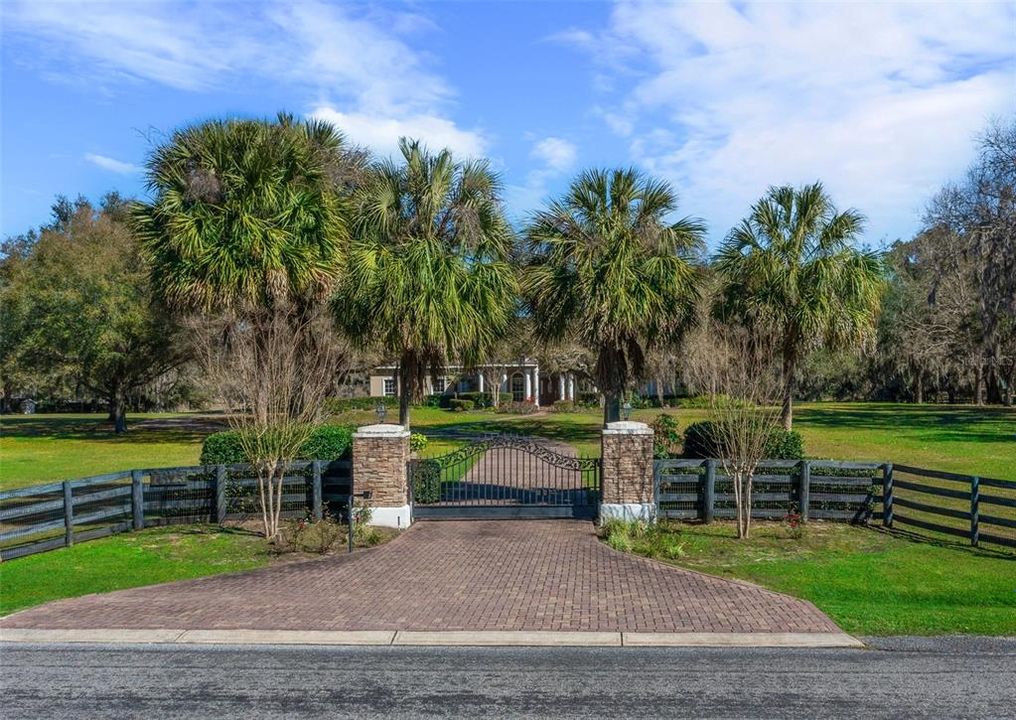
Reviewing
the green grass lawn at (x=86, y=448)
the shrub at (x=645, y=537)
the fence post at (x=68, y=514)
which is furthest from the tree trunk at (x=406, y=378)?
the green grass lawn at (x=86, y=448)

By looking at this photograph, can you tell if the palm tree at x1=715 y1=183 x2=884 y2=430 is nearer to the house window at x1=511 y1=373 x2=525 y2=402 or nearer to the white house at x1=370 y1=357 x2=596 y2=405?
the white house at x1=370 y1=357 x2=596 y2=405

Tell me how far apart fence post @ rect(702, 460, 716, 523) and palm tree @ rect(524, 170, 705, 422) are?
321 cm

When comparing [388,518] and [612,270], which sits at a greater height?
[612,270]

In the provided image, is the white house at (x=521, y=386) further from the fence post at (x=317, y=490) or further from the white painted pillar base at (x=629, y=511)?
the white painted pillar base at (x=629, y=511)

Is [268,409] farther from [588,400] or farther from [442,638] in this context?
[588,400]

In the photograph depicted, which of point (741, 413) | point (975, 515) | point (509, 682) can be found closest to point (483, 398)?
point (741, 413)

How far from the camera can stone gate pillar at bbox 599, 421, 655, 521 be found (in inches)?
593

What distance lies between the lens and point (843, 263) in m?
23.0

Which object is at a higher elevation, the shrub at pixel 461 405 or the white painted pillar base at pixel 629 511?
the shrub at pixel 461 405

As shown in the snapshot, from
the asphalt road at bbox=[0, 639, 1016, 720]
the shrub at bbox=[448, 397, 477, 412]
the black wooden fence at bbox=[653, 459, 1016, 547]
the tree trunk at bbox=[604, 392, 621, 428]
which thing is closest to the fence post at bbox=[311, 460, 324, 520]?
the black wooden fence at bbox=[653, 459, 1016, 547]

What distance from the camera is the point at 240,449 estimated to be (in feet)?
54.1

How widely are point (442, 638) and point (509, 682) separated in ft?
5.17

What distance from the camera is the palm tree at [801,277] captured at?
75.0 feet

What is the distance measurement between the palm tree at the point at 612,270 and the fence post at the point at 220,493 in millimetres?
7598
